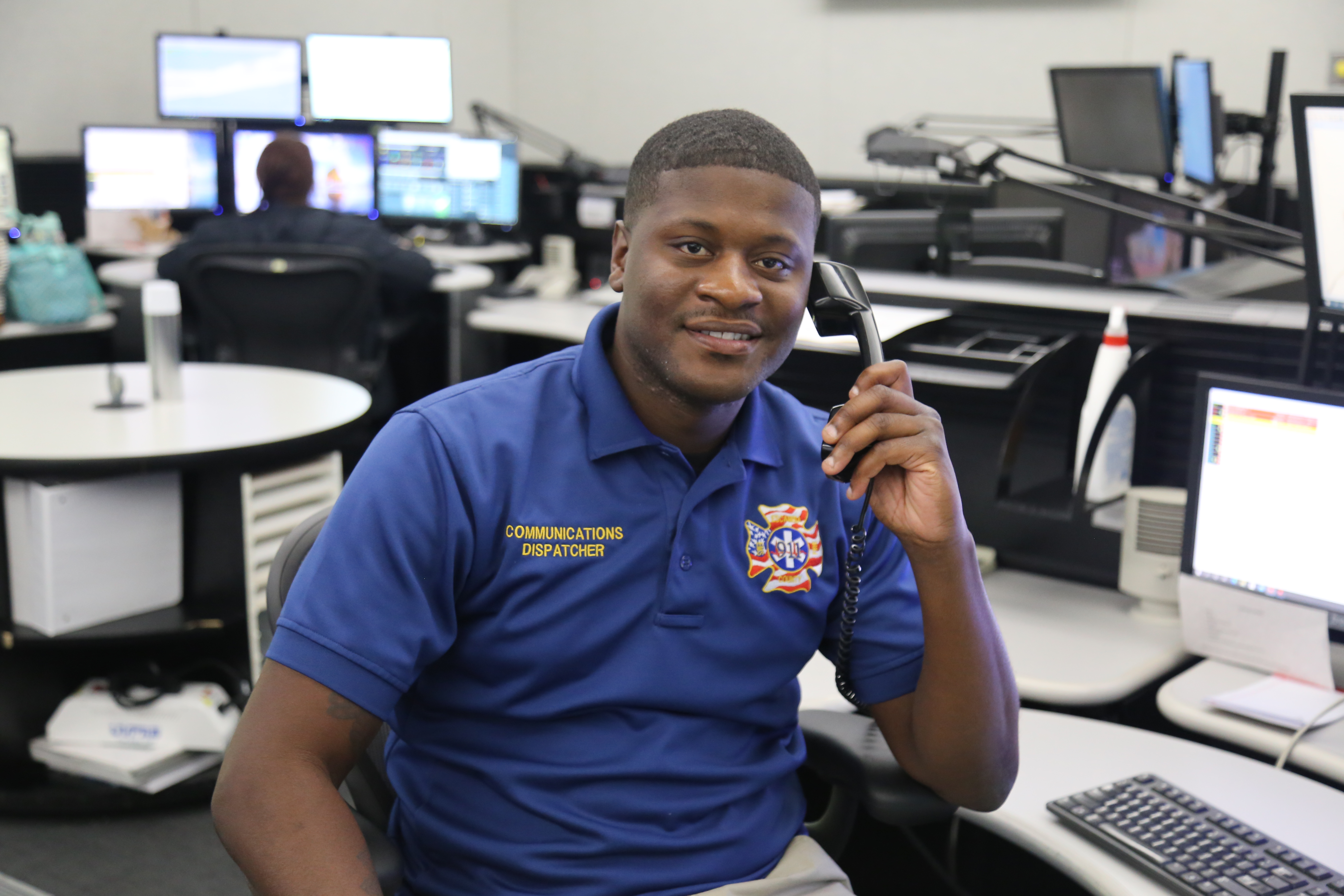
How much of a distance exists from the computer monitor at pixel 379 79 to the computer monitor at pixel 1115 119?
8.03ft

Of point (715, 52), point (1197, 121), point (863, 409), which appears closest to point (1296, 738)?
point (863, 409)

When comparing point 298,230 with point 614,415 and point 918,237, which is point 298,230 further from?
point 614,415

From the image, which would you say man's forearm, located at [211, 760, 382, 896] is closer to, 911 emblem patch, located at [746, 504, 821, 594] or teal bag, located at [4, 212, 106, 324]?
911 emblem patch, located at [746, 504, 821, 594]

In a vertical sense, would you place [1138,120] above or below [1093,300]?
above

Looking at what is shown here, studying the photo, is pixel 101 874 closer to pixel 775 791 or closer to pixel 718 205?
pixel 775 791

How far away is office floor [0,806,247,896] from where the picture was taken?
80.6 inches

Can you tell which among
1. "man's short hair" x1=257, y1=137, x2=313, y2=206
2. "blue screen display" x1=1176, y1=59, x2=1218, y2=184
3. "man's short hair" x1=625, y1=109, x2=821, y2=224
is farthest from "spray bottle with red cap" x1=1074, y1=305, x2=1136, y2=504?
"man's short hair" x1=257, y1=137, x2=313, y2=206

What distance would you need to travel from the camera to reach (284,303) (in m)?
3.31


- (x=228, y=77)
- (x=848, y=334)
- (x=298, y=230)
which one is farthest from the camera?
(x=228, y=77)

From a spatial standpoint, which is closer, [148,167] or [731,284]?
[731,284]

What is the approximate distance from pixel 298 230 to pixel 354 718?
2886 mm

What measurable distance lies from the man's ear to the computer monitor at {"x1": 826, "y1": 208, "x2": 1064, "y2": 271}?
3.52 feet

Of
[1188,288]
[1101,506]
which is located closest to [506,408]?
[1101,506]

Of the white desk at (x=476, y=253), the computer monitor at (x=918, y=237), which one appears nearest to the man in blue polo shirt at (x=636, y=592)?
the computer monitor at (x=918, y=237)
